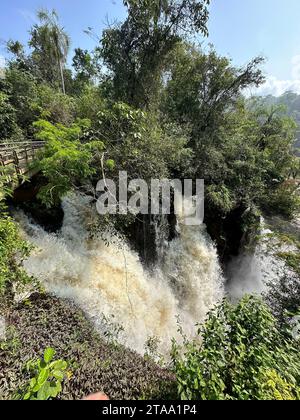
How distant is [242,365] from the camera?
106 inches

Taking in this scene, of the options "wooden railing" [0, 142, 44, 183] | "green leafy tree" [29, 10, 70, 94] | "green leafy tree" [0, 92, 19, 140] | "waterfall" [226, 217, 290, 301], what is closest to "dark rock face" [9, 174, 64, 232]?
"wooden railing" [0, 142, 44, 183]

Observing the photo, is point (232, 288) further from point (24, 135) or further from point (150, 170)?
point (24, 135)

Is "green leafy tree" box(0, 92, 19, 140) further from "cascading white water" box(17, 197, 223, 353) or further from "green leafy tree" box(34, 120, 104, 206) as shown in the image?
"cascading white water" box(17, 197, 223, 353)

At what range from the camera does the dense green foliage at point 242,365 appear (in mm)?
2449

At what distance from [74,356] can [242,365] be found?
270cm

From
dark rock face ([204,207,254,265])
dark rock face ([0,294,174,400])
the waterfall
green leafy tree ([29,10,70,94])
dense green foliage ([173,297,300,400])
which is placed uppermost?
green leafy tree ([29,10,70,94])

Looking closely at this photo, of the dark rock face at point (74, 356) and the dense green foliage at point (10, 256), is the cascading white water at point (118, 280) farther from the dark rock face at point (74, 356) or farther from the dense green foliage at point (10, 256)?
the dark rock face at point (74, 356)

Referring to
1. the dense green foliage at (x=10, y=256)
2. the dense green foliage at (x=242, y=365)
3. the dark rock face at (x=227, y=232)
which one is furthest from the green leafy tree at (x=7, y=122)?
the dense green foliage at (x=242, y=365)

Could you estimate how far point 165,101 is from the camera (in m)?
12.6

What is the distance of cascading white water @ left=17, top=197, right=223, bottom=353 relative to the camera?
548 cm

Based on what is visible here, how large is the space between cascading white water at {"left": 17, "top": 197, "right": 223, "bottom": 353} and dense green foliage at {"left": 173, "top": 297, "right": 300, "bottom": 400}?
301 cm

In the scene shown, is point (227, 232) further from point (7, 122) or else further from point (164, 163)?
point (7, 122)

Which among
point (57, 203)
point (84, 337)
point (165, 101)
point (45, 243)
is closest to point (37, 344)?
point (84, 337)

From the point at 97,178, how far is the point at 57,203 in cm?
185
